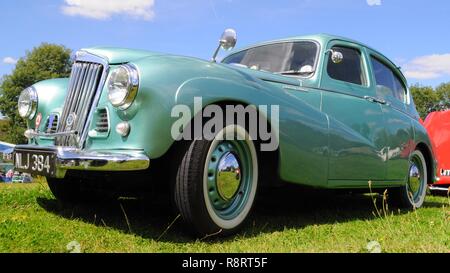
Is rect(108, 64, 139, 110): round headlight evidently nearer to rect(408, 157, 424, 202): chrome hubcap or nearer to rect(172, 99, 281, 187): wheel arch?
rect(172, 99, 281, 187): wheel arch

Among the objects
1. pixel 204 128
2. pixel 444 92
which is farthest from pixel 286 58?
pixel 444 92

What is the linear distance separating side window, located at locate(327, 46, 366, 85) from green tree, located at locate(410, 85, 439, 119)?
4088cm

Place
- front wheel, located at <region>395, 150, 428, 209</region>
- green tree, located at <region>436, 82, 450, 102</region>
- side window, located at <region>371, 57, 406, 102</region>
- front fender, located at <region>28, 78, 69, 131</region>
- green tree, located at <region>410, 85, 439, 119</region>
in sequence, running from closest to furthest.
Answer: front fender, located at <region>28, 78, 69, 131</region>, side window, located at <region>371, 57, 406, 102</region>, front wheel, located at <region>395, 150, 428, 209</region>, green tree, located at <region>410, 85, 439, 119</region>, green tree, located at <region>436, 82, 450, 102</region>

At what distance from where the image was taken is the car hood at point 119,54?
3047 mm

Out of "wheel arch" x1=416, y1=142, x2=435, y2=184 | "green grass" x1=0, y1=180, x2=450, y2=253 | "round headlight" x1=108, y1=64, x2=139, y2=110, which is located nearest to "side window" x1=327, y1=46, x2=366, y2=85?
"green grass" x1=0, y1=180, x2=450, y2=253

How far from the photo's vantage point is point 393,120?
16.3 ft

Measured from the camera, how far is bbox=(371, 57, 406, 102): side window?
509 centimetres

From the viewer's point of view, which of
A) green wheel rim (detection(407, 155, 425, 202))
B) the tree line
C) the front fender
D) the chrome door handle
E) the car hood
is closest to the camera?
the car hood

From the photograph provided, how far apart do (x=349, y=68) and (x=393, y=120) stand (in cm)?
79

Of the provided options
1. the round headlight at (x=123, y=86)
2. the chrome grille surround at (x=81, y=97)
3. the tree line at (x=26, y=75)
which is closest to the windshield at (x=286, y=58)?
the chrome grille surround at (x=81, y=97)

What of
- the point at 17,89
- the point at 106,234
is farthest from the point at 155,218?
the point at 17,89

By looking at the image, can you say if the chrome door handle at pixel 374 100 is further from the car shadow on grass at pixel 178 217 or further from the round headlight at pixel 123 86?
the round headlight at pixel 123 86

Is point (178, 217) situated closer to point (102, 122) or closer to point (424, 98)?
point (102, 122)

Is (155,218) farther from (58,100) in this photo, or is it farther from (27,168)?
(58,100)
